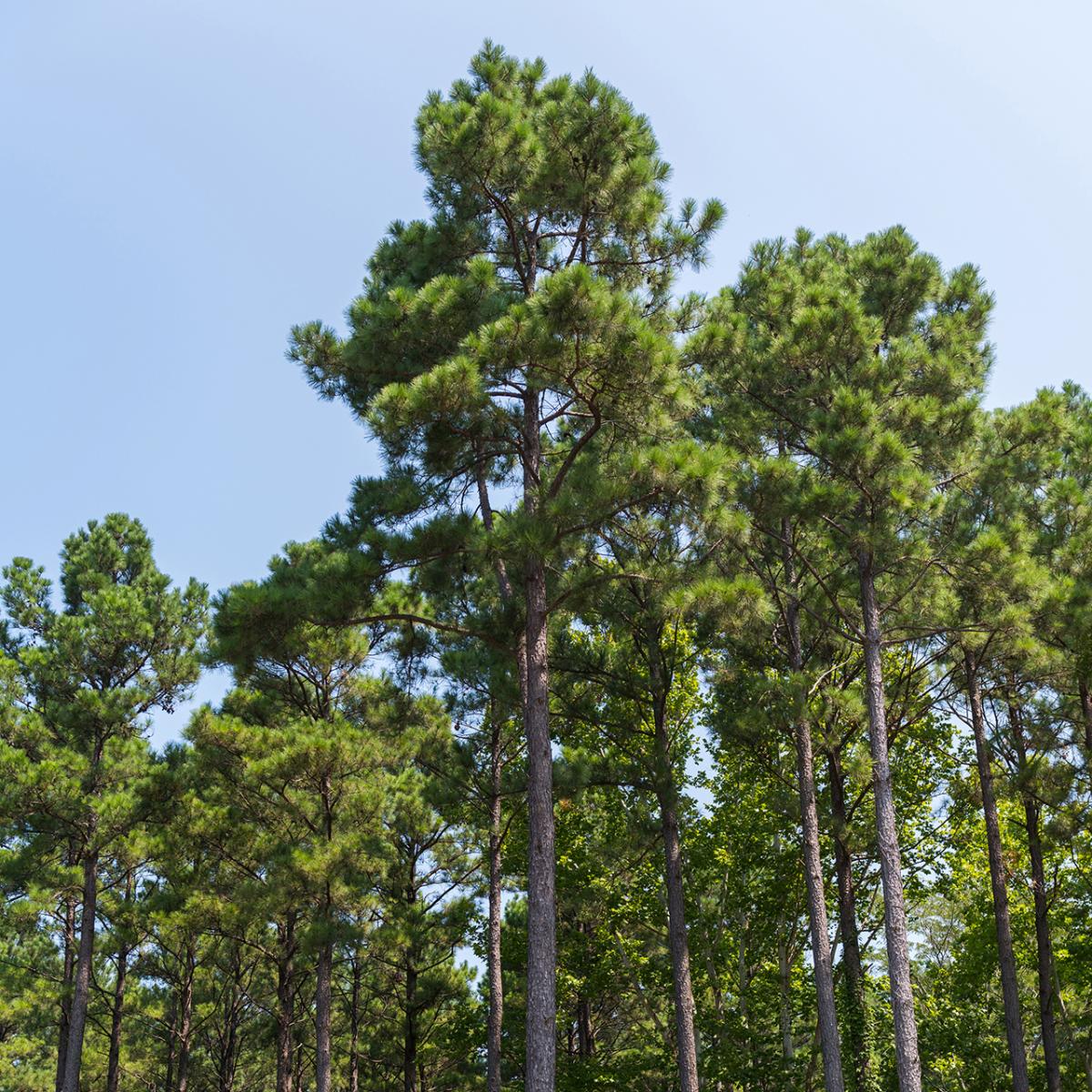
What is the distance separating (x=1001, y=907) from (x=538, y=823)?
8509mm

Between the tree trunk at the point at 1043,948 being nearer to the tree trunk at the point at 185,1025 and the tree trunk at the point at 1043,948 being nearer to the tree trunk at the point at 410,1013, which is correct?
the tree trunk at the point at 410,1013

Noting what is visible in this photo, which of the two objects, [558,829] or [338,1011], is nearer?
[558,829]

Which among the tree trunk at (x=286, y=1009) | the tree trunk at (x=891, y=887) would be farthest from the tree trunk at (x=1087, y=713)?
the tree trunk at (x=286, y=1009)

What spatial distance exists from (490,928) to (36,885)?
24.1 feet

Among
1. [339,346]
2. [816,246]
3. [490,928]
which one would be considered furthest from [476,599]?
[816,246]

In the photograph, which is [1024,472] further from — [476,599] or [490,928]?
[490,928]

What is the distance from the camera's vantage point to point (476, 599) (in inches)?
525

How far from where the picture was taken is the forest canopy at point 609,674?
10.1 m

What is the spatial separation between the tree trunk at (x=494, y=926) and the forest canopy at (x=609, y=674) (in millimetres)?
86

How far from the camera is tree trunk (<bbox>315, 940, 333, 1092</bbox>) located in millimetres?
13523

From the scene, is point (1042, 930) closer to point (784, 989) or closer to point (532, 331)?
point (784, 989)

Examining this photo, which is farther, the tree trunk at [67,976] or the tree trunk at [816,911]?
the tree trunk at [67,976]

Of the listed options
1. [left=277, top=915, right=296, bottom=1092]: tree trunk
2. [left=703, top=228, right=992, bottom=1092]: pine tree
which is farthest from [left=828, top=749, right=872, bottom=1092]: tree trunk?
[left=277, top=915, right=296, bottom=1092]: tree trunk

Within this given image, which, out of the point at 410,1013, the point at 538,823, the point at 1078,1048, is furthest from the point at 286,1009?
the point at 1078,1048
